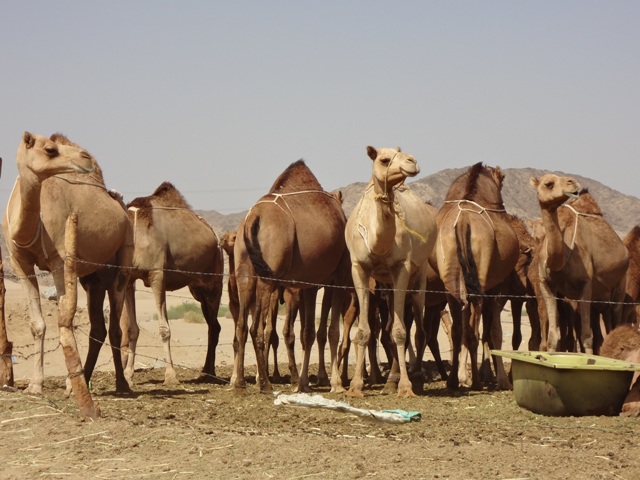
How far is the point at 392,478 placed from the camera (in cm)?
705

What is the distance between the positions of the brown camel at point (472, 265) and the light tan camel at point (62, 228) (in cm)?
405

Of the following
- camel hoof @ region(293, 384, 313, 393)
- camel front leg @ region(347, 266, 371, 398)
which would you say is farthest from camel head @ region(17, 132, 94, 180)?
camel hoof @ region(293, 384, 313, 393)

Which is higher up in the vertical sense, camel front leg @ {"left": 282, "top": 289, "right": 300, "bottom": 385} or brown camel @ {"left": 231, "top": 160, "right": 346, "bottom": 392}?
brown camel @ {"left": 231, "top": 160, "right": 346, "bottom": 392}

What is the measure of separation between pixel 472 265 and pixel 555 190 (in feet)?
5.20

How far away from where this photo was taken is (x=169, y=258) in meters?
14.7

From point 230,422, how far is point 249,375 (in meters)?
6.05

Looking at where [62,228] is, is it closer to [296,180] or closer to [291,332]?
[296,180]

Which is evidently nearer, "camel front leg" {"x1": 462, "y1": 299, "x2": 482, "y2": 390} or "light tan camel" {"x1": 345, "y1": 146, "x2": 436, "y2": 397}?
"light tan camel" {"x1": 345, "y1": 146, "x2": 436, "y2": 397}

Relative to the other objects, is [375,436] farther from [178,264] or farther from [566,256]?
[178,264]

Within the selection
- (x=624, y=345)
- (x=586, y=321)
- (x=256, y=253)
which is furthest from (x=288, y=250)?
(x=624, y=345)

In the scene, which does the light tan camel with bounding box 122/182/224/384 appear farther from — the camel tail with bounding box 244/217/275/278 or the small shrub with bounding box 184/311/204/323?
the small shrub with bounding box 184/311/204/323

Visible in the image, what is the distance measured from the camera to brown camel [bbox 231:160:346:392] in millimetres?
12198

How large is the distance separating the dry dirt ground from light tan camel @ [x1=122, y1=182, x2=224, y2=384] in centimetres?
282

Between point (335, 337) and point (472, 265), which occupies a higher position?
point (472, 265)
